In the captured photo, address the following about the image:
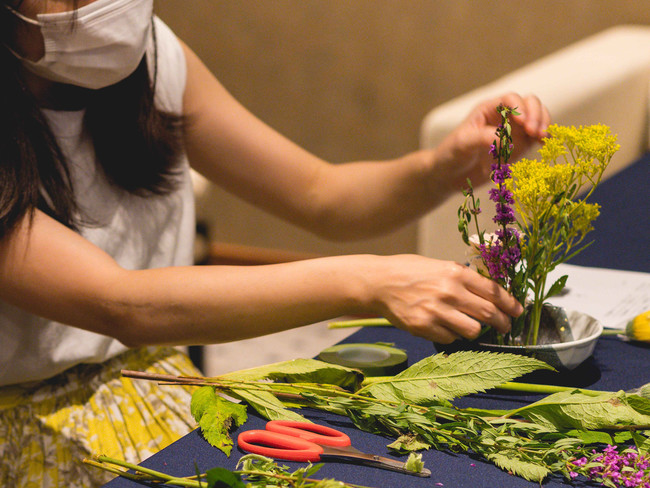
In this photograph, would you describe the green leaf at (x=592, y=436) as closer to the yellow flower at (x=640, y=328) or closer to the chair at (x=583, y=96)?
the yellow flower at (x=640, y=328)

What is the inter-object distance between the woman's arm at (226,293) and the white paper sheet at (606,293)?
0.29 meters

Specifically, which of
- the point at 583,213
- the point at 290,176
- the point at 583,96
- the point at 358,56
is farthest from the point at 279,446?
the point at 358,56

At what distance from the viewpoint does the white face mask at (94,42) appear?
1.01m

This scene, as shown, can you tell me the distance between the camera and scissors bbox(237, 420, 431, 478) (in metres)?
0.69

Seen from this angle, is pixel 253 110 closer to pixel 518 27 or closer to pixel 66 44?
pixel 518 27

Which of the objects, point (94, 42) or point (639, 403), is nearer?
point (639, 403)

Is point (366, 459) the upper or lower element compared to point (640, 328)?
lower

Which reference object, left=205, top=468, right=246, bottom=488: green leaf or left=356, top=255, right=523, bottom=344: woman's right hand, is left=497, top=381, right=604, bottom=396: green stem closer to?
left=356, top=255, right=523, bottom=344: woman's right hand

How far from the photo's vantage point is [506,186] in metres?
0.79

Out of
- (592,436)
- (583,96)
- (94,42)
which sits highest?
(583,96)

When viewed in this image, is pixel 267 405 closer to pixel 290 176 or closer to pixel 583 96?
pixel 290 176

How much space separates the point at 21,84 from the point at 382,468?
0.70 metres

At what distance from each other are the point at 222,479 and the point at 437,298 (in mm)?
323

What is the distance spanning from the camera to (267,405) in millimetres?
773
